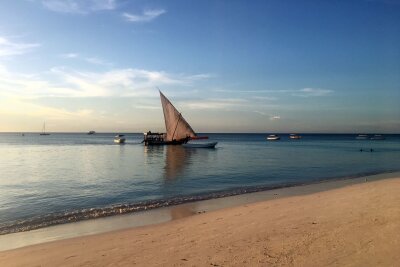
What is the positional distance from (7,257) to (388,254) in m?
8.35

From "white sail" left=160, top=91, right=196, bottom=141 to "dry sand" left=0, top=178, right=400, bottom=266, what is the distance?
6171cm

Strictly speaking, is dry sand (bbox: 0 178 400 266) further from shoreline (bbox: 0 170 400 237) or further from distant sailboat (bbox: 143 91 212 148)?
distant sailboat (bbox: 143 91 212 148)

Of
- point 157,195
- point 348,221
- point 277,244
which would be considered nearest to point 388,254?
point 277,244

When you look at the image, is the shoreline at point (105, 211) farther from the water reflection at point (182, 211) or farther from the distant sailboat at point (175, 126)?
the distant sailboat at point (175, 126)

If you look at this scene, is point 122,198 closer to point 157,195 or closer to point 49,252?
point 157,195

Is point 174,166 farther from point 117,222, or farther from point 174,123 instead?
point 174,123

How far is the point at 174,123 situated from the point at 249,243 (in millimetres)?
67085

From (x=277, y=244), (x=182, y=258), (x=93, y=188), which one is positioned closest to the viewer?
(x=182, y=258)

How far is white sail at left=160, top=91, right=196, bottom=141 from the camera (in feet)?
238

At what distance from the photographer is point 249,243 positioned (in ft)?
25.8

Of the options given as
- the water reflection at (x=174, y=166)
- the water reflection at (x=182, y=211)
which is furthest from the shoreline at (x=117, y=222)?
the water reflection at (x=174, y=166)

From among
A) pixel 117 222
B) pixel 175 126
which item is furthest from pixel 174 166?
pixel 175 126

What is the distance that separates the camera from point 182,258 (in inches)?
279

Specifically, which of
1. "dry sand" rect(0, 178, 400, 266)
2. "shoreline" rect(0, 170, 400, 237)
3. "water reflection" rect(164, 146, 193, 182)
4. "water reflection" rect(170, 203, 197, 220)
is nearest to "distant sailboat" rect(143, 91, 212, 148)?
"water reflection" rect(164, 146, 193, 182)
